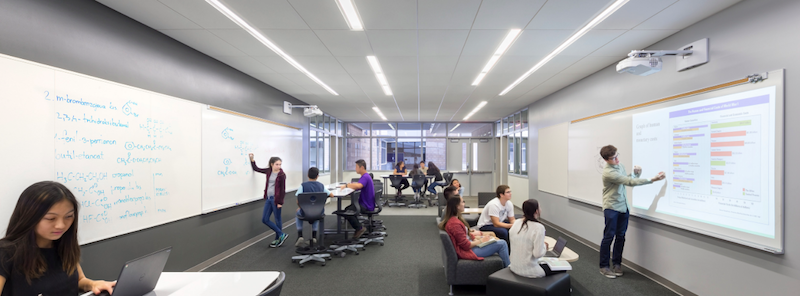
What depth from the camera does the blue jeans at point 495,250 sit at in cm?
315

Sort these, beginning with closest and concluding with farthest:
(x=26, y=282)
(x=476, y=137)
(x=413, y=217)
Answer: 1. (x=26, y=282)
2. (x=413, y=217)
3. (x=476, y=137)

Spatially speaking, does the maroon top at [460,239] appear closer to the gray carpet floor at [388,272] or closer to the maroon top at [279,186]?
the gray carpet floor at [388,272]

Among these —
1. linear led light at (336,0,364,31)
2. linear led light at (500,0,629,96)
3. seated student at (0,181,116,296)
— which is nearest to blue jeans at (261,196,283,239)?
linear led light at (336,0,364,31)

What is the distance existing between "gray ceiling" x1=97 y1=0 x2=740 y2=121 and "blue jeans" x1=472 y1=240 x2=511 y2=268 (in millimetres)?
2244

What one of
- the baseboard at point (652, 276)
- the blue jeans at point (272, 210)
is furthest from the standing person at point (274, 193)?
the baseboard at point (652, 276)

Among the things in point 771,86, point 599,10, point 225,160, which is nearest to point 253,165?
point 225,160

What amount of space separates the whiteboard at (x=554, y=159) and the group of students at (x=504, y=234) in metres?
2.47

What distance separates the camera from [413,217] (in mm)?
7363

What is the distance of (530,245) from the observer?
2.59m

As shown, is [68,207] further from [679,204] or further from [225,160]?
[679,204]

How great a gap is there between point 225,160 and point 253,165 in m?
0.66

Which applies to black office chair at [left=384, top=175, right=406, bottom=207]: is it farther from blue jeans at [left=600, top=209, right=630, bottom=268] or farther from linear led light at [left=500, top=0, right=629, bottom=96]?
blue jeans at [left=600, top=209, right=630, bottom=268]

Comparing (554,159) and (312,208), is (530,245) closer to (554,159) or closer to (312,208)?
(312,208)

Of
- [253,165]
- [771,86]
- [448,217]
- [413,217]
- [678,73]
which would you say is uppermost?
[678,73]
